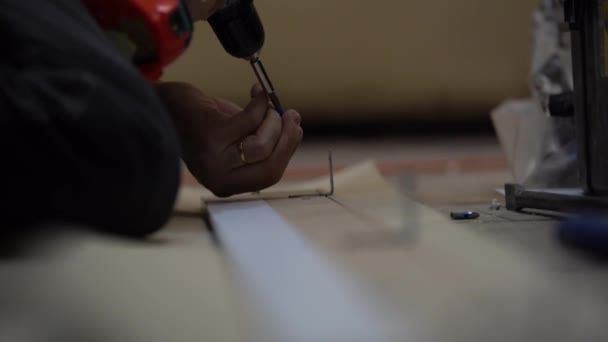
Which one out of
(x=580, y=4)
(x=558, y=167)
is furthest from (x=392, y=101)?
(x=580, y=4)

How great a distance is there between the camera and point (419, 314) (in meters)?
0.39

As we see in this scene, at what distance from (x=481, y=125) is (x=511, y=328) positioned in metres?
2.44

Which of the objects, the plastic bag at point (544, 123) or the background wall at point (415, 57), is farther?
the background wall at point (415, 57)

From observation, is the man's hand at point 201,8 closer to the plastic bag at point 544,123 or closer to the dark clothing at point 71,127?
the dark clothing at point 71,127

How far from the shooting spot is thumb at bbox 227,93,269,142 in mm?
816

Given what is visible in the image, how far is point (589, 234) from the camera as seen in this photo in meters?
0.42

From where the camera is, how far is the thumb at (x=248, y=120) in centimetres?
82

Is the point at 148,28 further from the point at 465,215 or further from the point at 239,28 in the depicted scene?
the point at 465,215

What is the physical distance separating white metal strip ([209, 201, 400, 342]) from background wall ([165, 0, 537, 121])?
5.00 feet

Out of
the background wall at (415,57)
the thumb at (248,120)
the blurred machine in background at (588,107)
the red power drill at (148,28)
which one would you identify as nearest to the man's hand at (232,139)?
the thumb at (248,120)

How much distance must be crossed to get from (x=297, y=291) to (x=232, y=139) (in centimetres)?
41

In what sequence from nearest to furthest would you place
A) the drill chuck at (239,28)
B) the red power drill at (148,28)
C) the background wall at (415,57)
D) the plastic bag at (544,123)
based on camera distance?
the red power drill at (148,28) → the drill chuck at (239,28) → the plastic bag at (544,123) → the background wall at (415,57)

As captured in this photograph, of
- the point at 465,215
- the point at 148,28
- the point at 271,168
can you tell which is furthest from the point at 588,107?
the point at 148,28

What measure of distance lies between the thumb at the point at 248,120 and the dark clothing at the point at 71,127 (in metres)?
0.31
